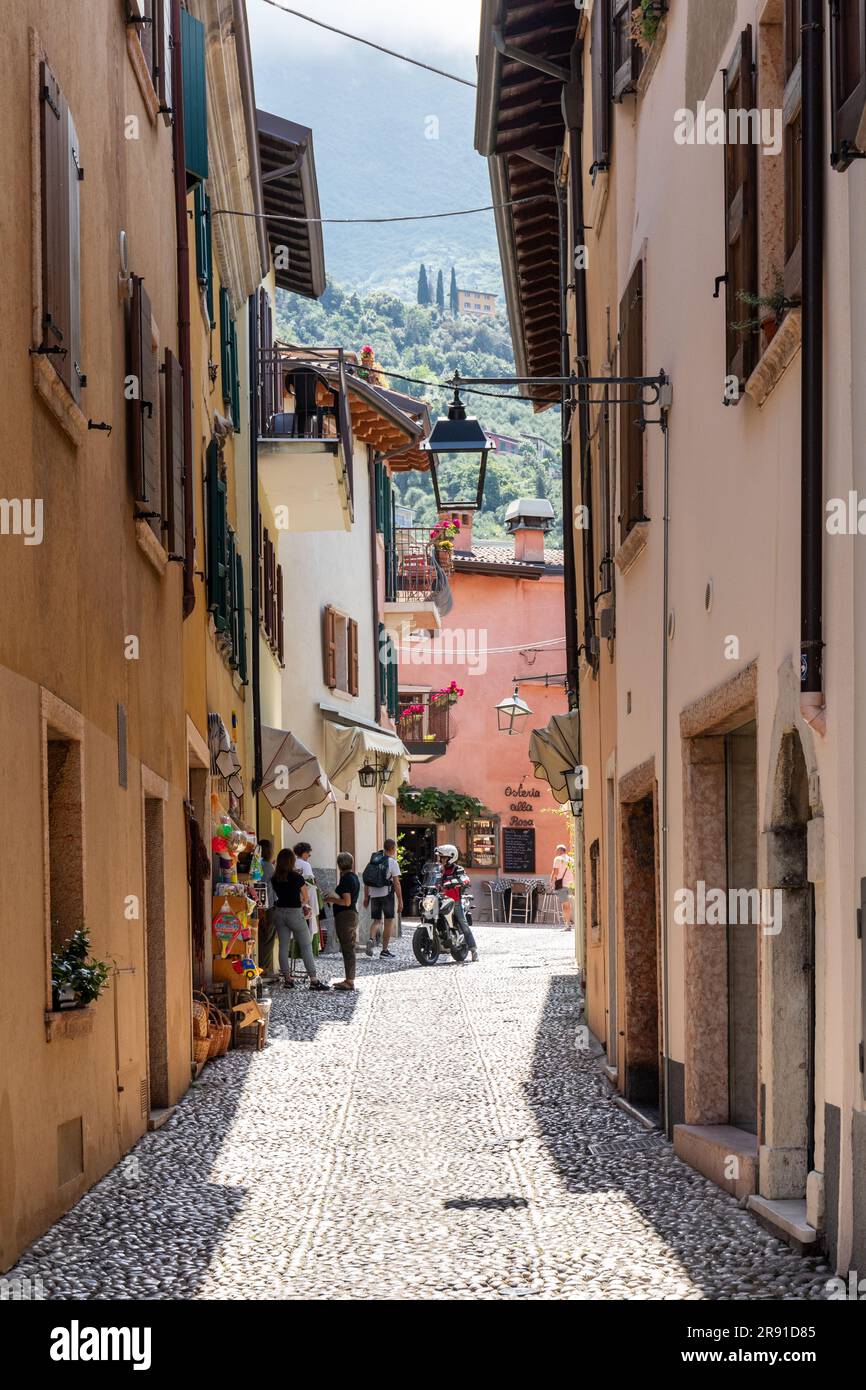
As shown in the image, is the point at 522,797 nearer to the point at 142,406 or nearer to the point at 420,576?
the point at 420,576

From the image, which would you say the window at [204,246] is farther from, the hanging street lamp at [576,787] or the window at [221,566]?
the hanging street lamp at [576,787]

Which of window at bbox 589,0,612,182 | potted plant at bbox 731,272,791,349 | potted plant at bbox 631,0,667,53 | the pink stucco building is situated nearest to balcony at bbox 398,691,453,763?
the pink stucco building

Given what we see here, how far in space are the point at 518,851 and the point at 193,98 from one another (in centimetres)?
3668

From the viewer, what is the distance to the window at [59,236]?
25.3 ft

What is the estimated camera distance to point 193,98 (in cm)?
1427

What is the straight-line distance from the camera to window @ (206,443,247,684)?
16188mm

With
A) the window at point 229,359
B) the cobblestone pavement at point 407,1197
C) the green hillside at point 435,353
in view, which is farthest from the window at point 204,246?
the green hillside at point 435,353

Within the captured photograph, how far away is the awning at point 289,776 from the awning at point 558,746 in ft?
10.0

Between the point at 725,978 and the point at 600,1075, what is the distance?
386 cm

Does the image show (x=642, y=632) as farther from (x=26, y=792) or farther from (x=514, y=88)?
(x=514, y=88)

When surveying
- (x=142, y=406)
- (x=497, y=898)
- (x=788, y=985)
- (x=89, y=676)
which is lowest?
(x=497, y=898)

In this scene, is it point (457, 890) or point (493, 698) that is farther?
point (493, 698)

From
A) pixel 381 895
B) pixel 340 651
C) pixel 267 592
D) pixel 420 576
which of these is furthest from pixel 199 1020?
pixel 420 576

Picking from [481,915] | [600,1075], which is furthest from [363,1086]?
[481,915]
